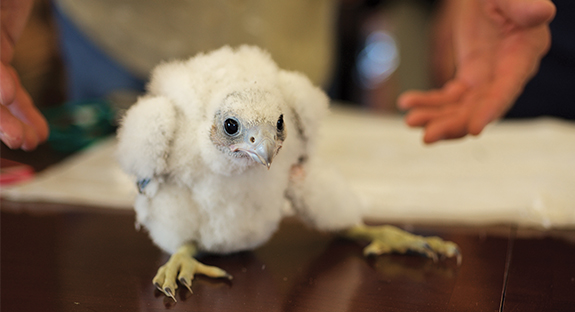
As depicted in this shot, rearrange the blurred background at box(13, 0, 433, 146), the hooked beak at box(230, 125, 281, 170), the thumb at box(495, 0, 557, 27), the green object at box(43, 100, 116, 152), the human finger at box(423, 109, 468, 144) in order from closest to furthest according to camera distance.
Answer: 1. the hooked beak at box(230, 125, 281, 170)
2. the thumb at box(495, 0, 557, 27)
3. the human finger at box(423, 109, 468, 144)
4. the green object at box(43, 100, 116, 152)
5. the blurred background at box(13, 0, 433, 146)

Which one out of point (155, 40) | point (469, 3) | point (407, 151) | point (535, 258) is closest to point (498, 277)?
point (535, 258)

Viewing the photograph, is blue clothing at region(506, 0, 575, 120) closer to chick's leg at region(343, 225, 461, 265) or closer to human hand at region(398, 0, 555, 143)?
human hand at region(398, 0, 555, 143)

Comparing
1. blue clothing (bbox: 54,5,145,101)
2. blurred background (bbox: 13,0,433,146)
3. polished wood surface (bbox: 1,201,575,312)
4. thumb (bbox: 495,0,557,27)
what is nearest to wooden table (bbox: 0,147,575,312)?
polished wood surface (bbox: 1,201,575,312)

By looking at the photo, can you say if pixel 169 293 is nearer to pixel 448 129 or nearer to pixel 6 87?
pixel 6 87

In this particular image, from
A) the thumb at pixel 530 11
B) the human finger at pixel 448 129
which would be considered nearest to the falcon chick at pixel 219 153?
the human finger at pixel 448 129

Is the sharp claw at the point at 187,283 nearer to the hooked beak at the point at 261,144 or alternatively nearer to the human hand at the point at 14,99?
the hooked beak at the point at 261,144

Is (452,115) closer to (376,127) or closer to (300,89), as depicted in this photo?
(300,89)
